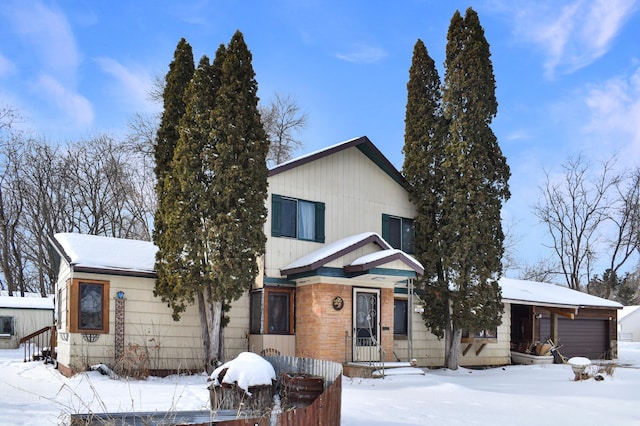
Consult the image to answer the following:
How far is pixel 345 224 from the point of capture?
17438 millimetres

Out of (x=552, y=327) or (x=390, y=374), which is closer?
(x=390, y=374)

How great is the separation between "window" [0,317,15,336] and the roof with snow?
16.3 m

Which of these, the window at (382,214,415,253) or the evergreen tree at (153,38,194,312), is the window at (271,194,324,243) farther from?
the evergreen tree at (153,38,194,312)

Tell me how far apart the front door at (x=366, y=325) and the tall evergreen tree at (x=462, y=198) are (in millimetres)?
2672

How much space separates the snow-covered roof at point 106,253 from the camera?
46.1 ft

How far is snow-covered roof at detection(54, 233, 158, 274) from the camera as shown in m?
14.1

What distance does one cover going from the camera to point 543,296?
23.2 metres

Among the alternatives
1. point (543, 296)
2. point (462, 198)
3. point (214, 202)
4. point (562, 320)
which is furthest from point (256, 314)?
point (562, 320)

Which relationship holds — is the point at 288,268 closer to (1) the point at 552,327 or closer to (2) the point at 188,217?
(2) the point at 188,217

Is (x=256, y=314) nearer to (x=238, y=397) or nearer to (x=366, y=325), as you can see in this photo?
(x=366, y=325)

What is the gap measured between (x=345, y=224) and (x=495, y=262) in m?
4.70

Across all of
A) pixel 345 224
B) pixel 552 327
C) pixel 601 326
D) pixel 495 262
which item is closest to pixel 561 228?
pixel 601 326

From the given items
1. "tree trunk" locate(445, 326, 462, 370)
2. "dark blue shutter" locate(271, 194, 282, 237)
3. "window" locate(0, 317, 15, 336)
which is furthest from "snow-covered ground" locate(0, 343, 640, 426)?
"window" locate(0, 317, 15, 336)

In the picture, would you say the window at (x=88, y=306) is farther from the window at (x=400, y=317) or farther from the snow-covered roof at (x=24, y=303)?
the snow-covered roof at (x=24, y=303)
